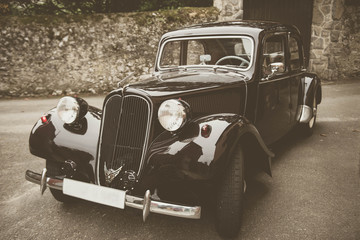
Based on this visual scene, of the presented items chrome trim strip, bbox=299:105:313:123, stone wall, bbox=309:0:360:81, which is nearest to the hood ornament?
chrome trim strip, bbox=299:105:313:123

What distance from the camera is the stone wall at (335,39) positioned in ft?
29.1

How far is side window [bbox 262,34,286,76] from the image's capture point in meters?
3.32

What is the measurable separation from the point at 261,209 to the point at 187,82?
125 centimetres

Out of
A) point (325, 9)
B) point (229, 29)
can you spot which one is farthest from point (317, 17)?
point (229, 29)

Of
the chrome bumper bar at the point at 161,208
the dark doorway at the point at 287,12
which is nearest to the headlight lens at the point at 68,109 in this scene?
the chrome bumper bar at the point at 161,208

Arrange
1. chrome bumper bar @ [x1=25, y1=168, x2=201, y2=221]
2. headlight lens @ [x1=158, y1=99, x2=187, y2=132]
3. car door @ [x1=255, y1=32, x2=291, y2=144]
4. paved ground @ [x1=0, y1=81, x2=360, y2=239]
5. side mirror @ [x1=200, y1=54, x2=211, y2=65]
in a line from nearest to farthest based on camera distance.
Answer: chrome bumper bar @ [x1=25, y1=168, x2=201, y2=221] < headlight lens @ [x1=158, y1=99, x2=187, y2=132] < paved ground @ [x1=0, y1=81, x2=360, y2=239] < car door @ [x1=255, y1=32, x2=291, y2=144] < side mirror @ [x1=200, y1=54, x2=211, y2=65]

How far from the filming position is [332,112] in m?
6.05

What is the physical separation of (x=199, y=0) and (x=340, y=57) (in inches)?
178

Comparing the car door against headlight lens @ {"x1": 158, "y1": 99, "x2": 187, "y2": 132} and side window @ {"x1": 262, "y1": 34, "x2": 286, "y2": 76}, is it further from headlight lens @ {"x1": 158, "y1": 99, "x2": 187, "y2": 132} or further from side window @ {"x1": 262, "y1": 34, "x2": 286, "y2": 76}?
headlight lens @ {"x1": 158, "y1": 99, "x2": 187, "y2": 132}

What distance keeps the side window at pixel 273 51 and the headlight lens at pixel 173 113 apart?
1407mm

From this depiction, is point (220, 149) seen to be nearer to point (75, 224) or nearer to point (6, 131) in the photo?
point (75, 224)

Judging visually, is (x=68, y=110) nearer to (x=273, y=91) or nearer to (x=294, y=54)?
(x=273, y=91)

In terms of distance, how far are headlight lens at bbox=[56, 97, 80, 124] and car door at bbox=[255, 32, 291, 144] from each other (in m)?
1.70

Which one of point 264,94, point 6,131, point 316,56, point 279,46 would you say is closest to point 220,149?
point 264,94
